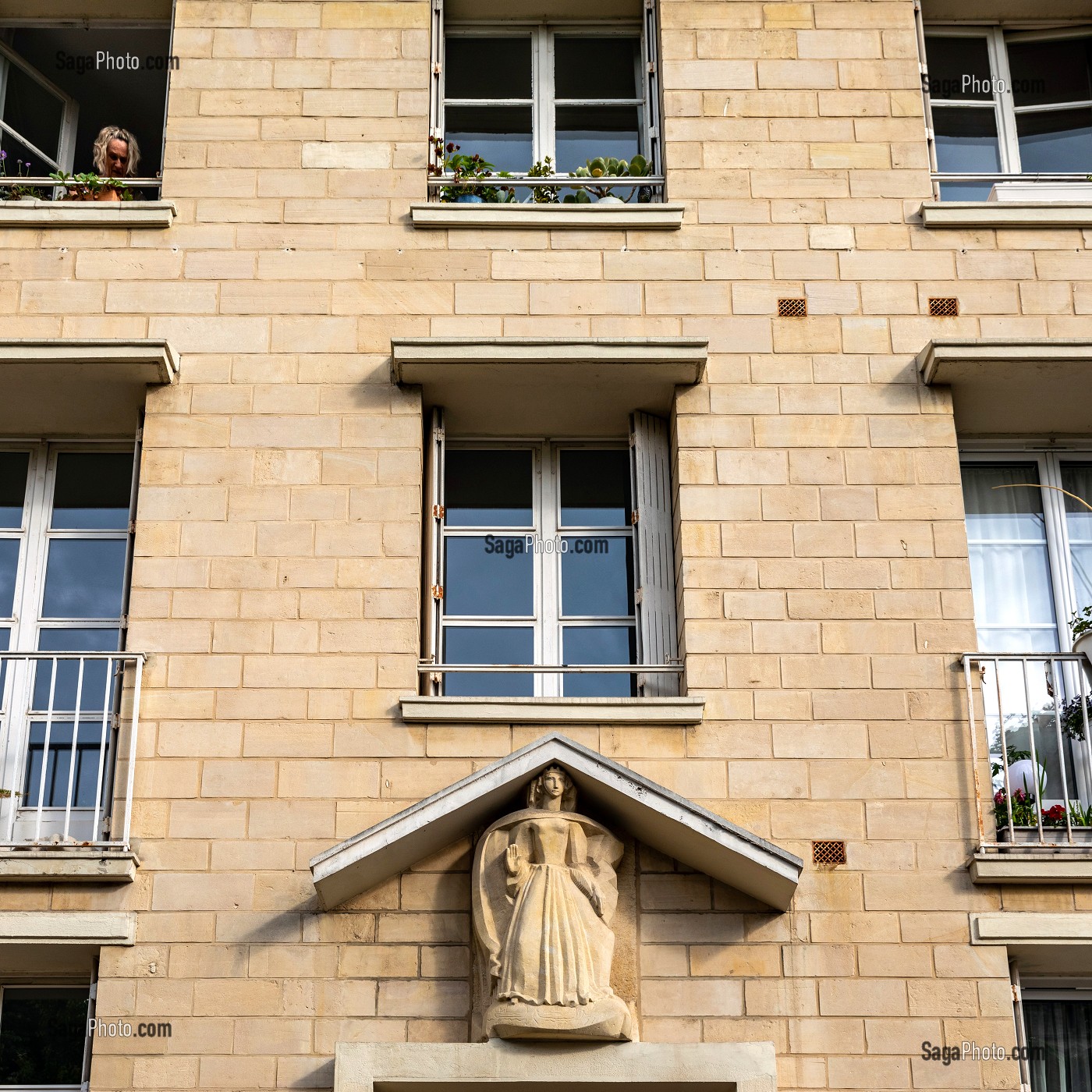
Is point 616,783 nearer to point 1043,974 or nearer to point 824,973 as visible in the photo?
point 824,973

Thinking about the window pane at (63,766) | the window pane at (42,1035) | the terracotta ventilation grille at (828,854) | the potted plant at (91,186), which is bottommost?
the window pane at (42,1035)

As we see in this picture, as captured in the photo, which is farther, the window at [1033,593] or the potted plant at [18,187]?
the potted plant at [18,187]

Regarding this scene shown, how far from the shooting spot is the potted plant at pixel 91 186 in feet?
35.3

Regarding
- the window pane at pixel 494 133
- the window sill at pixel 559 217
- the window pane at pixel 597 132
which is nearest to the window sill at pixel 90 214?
the window sill at pixel 559 217

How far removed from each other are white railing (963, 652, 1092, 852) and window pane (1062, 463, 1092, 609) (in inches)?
22.4

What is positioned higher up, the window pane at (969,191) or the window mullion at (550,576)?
the window pane at (969,191)

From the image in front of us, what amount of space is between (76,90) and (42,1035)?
6140 millimetres

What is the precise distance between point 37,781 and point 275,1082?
2.22 metres

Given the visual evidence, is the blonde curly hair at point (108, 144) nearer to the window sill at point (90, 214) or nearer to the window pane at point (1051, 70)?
the window sill at point (90, 214)

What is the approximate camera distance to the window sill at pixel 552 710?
9.32 m

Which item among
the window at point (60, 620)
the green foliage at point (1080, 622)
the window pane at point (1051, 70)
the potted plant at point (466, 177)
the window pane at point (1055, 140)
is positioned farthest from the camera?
the window pane at point (1051, 70)

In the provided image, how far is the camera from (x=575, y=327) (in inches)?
408

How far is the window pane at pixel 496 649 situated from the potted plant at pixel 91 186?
331cm

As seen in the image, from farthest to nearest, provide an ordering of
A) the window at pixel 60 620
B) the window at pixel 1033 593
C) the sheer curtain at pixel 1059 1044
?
the window at pixel 1033 593, the window at pixel 60 620, the sheer curtain at pixel 1059 1044
